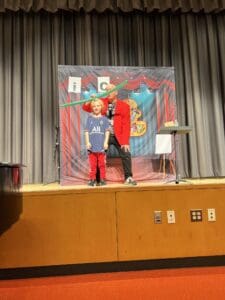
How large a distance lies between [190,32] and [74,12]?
1595mm

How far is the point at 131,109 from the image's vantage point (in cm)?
395

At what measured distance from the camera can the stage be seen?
8.36 ft

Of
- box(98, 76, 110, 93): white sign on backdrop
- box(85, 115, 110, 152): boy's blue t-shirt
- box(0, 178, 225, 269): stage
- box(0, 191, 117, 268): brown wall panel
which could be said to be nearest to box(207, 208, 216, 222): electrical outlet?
box(0, 178, 225, 269): stage

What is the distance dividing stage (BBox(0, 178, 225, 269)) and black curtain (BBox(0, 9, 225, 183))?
5.14ft

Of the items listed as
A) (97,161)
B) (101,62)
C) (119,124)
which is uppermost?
(101,62)

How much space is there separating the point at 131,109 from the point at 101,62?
2.96 feet

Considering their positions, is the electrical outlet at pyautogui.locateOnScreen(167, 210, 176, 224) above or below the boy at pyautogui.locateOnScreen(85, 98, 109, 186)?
below

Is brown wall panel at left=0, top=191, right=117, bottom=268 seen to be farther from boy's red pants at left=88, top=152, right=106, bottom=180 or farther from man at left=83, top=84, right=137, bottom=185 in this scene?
man at left=83, top=84, right=137, bottom=185

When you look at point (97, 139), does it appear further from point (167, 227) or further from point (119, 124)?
point (167, 227)

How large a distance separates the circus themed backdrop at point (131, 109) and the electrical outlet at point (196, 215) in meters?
1.14

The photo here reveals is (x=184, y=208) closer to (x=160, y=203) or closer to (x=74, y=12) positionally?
(x=160, y=203)

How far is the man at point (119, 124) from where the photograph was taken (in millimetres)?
3443

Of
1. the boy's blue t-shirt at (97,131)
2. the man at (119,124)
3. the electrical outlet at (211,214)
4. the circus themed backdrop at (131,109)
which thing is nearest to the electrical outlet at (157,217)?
the electrical outlet at (211,214)

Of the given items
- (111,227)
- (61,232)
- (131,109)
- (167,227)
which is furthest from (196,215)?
(131,109)
